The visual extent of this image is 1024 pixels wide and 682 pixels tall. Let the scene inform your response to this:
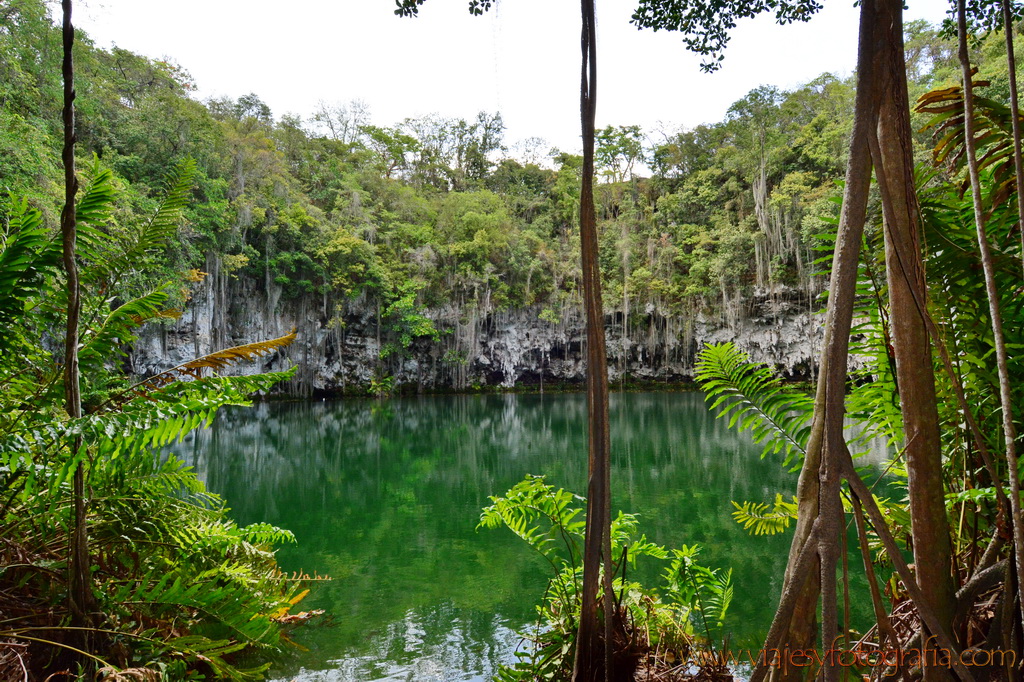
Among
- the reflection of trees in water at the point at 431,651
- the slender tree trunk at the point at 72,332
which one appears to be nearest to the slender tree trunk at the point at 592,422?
the slender tree trunk at the point at 72,332

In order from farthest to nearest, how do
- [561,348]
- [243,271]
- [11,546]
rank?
[561,348] < [243,271] < [11,546]

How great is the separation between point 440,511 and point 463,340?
50.5 ft

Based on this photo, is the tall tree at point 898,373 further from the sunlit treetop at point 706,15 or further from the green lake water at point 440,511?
the green lake water at point 440,511

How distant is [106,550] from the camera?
6.45ft

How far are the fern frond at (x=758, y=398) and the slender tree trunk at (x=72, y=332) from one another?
4.94 feet

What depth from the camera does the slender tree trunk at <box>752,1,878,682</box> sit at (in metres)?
0.91

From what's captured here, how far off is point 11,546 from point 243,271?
18369mm

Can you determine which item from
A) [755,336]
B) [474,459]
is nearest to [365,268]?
[474,459]

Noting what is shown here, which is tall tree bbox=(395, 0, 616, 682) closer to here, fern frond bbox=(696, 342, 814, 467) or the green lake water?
fern frond bbox=(696, 342, 814, 467)

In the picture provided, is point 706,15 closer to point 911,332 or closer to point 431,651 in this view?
point 911,332

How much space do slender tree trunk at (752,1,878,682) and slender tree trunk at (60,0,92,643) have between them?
141 cm

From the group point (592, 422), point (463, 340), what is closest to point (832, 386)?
point (592, 422)

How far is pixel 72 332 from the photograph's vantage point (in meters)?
1.23

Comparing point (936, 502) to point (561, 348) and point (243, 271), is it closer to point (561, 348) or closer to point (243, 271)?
point (243, 271)
